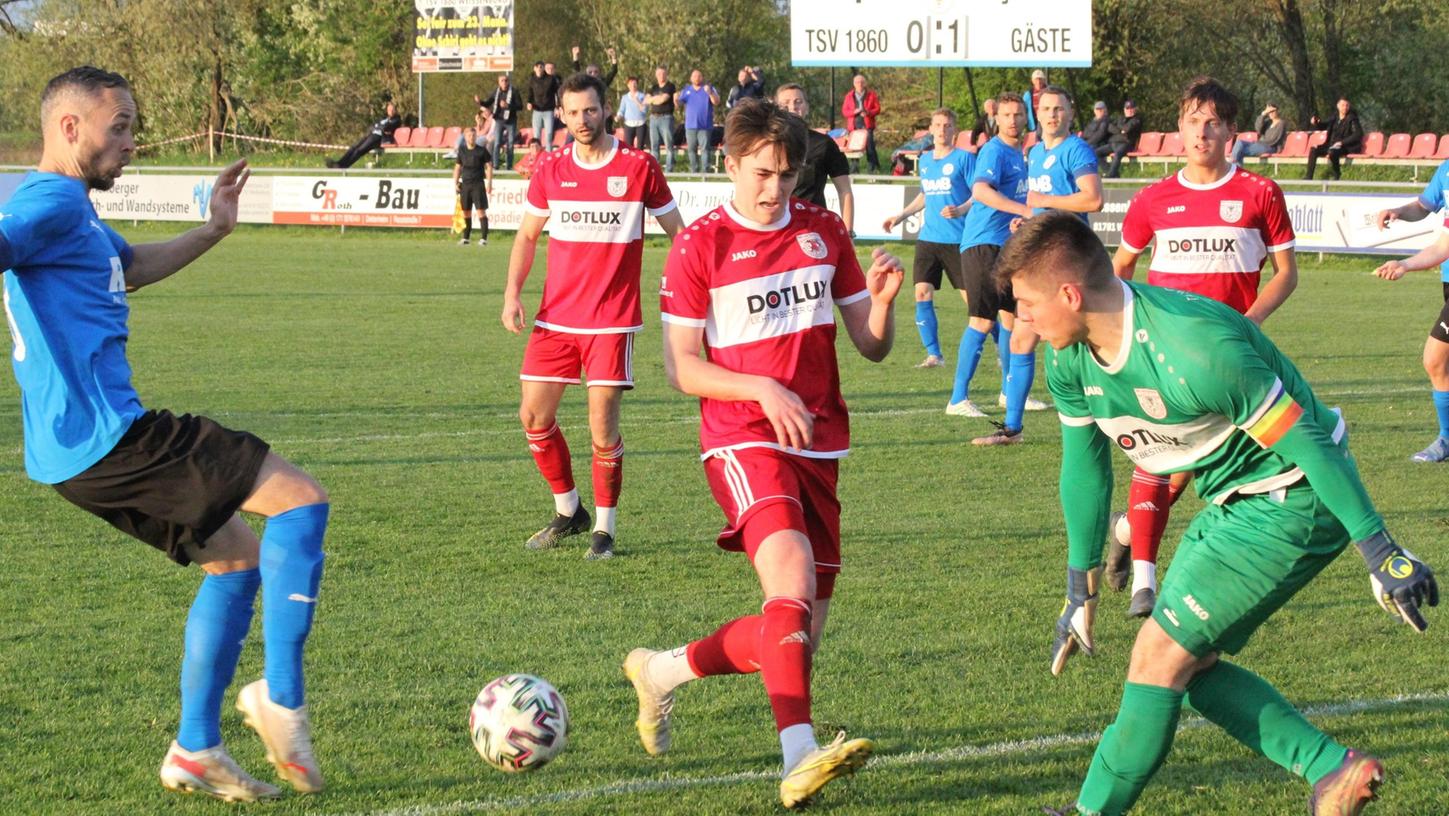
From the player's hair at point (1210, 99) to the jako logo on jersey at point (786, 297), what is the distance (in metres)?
2.80

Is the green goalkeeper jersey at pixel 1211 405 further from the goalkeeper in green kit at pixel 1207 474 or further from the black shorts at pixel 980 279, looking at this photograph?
the black shorts at pixel 980 279

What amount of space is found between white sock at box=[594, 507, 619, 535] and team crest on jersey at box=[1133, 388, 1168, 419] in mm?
3707

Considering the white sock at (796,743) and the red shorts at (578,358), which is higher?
the red shorts at (578,358)

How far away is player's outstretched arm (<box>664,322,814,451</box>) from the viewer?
164 inches

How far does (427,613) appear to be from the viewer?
19.5 ft

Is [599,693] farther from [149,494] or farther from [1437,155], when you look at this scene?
[1437,155]

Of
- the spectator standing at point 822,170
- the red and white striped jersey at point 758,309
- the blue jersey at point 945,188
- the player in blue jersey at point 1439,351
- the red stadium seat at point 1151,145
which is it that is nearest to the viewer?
the red and white striped jersey at point 758,309

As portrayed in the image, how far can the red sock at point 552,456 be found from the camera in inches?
290

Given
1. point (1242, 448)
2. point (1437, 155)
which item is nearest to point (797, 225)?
point (1242, 448)

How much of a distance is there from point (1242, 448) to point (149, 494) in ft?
8.70

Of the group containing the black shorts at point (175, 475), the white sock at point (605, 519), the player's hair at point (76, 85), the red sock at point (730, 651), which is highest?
the player's hair at point (76, 85)

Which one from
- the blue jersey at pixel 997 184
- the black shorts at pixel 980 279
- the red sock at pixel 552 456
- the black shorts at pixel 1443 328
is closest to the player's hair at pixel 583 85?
the red sock at pixel 552 456

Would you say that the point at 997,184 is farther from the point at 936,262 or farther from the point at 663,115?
the point at 663,115

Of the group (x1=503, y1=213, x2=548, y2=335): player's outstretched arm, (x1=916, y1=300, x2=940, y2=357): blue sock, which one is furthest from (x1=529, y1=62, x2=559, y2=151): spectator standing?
(x1=503, y1=213, x2=548, y2=335): player's outstretched arm
